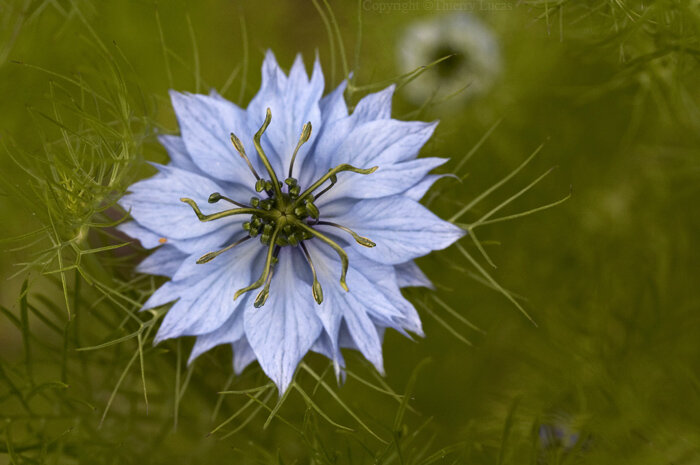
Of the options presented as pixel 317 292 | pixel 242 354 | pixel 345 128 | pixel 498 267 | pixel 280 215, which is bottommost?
pixel 498 267

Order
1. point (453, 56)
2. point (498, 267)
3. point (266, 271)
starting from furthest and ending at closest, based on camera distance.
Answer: point (498, 267) → point (453, 56) → point (266, 271)

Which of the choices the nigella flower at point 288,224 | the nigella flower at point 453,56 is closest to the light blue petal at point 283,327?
the nigella flower at point 288,224

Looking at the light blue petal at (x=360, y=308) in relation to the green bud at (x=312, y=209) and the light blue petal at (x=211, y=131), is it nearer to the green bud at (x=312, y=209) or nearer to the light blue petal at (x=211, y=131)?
the green bud at (x=312, y=209)

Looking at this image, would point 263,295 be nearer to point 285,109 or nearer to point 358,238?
point 358,238

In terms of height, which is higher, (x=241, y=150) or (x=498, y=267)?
(x=241, y=150)

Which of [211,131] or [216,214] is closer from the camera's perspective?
[216,214]

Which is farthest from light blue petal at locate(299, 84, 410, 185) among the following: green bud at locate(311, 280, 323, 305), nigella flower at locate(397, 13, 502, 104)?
nigella flower at locate(397, 13, 502, 104)

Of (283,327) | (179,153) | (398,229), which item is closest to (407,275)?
(398,229)
